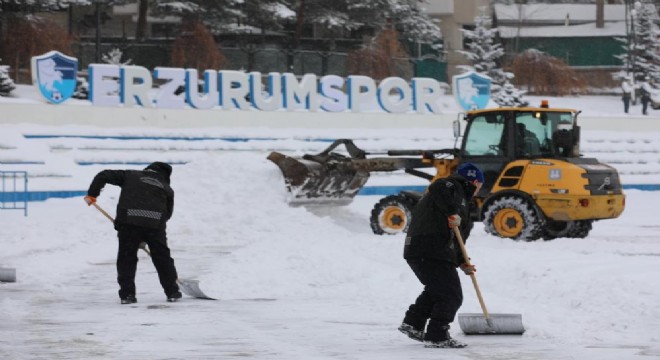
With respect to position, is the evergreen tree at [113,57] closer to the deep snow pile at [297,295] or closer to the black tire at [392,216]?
the deep snow pile at [297,295]

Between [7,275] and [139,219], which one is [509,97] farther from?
[139,219]

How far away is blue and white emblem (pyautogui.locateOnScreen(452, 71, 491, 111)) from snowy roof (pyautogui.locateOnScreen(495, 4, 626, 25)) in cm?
2348

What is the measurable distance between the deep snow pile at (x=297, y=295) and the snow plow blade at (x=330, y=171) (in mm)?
609

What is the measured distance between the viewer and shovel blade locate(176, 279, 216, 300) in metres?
14.3

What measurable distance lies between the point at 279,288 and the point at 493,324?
419 cm

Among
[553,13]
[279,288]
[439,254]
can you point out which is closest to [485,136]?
[279,288]

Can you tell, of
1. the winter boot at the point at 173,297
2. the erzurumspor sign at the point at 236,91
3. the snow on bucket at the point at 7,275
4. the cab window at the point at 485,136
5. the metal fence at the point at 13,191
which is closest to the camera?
the winter boot at the point at 173,297

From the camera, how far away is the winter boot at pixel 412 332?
10.8 m

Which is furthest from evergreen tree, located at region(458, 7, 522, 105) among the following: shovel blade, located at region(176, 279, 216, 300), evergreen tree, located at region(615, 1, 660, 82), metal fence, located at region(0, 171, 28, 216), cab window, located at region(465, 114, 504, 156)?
shovel blade, located at region(176, 279, 216, 300)

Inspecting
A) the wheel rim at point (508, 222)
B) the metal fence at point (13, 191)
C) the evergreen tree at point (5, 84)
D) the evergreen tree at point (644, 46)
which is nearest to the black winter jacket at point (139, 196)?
the wheel rim at point (508, 222)

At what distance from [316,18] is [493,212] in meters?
35.2

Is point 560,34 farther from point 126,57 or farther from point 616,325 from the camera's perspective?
point 616,325

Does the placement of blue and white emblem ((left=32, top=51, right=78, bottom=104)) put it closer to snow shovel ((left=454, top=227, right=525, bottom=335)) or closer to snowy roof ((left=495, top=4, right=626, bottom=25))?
snow shovel ((left=454, top=227, right=525, bottom=335))

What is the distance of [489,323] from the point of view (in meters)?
11.3
